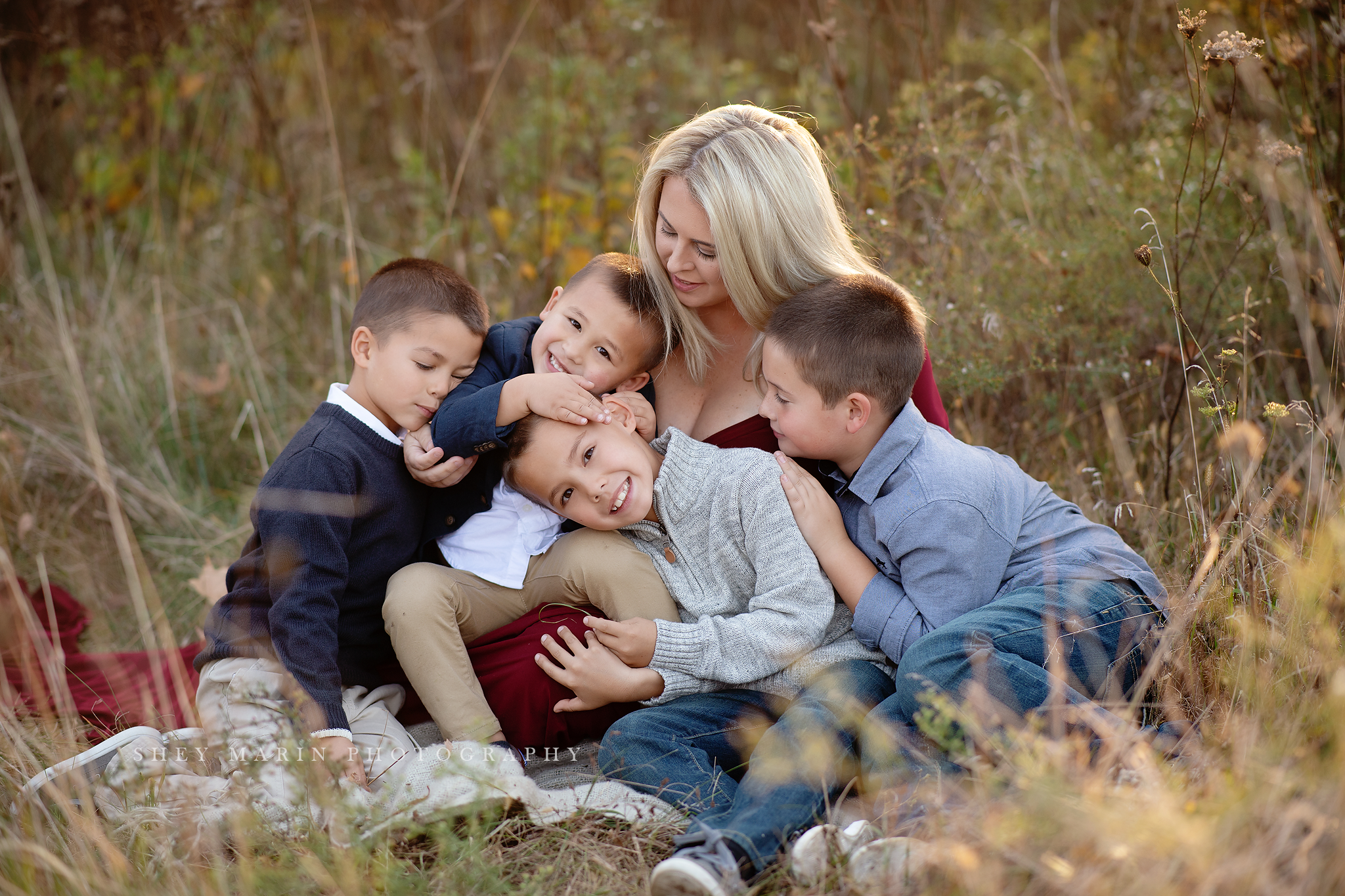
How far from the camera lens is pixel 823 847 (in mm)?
1751

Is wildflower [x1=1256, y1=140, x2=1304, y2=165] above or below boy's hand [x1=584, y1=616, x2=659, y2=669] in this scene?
above

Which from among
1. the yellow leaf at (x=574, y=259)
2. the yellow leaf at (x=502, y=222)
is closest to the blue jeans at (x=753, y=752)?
the yellow leaf at (x=574, y=259)

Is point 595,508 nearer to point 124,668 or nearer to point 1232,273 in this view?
point 124,668

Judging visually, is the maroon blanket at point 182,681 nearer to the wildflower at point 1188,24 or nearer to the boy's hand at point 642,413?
the boy's hand at point 642,413

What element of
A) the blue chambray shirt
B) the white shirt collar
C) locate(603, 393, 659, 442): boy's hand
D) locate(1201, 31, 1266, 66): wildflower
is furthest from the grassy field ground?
locate(603, 393, 659, 442): boy's hand

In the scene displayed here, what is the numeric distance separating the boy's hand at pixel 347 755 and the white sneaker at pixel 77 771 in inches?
16.4

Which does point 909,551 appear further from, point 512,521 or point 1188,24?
point 1188,24

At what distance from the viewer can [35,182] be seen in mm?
4871

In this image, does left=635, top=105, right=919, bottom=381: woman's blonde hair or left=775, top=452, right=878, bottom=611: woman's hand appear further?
left=635, top=105, right=919, bottom=381: woman's blonde hair

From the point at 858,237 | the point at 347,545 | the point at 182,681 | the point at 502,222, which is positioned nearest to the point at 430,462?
the point at 347,545

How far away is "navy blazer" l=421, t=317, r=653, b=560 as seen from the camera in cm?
220

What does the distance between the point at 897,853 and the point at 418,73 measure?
3.68 meters

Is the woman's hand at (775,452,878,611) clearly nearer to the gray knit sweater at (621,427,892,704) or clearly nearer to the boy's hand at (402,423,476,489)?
the gray knit sweater at (621,427,892,704)

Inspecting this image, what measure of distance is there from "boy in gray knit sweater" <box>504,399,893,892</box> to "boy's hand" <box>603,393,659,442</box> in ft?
0.43
